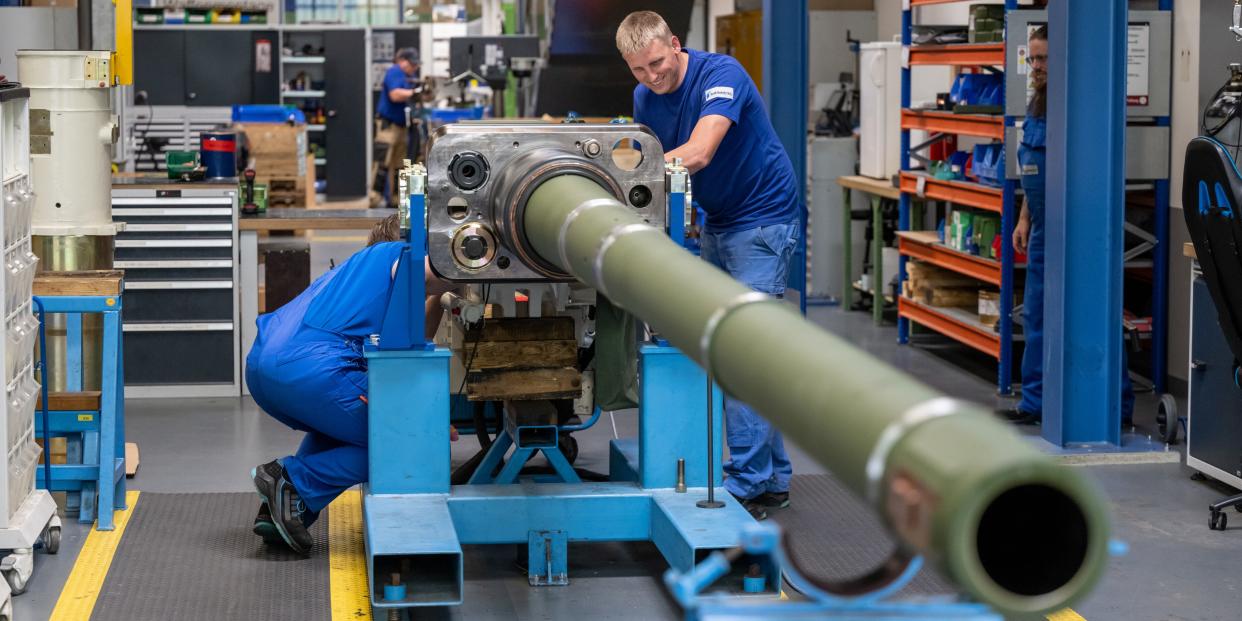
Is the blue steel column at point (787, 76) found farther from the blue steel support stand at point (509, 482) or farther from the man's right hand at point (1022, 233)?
the blue steel support stand at point (509, 482)

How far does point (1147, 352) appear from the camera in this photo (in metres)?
7.39

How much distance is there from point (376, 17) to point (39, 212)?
17566 mm

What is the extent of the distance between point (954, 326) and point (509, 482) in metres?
3.98

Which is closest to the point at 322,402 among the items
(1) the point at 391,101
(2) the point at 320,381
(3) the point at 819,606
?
(2) the point at 320,381

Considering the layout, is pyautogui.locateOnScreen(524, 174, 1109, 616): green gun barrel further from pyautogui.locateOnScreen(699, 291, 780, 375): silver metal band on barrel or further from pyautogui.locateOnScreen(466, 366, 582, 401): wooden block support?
pyautogui.locateOnScreen(466, 366, 582, 401): wooden block support

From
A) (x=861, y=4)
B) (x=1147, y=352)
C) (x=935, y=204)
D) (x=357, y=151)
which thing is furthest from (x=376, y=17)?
(x=1147, y=352)

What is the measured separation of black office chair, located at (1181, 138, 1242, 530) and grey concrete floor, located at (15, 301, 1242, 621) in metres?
0.32

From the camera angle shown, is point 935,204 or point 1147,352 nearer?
point 1147,352

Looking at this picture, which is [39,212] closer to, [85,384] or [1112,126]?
[85,384]

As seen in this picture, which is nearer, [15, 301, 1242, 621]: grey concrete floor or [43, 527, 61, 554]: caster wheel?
[15, 301, 1242, 621]: grey concrete floor

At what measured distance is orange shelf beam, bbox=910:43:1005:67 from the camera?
23.1 feet

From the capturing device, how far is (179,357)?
22.4 feet

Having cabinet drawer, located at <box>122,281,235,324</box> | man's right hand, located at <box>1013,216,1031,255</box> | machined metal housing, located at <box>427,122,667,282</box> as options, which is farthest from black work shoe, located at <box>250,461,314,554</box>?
man's right hand, located at <box>1013,216,1031,255</box>

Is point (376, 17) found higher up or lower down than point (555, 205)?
higher up
